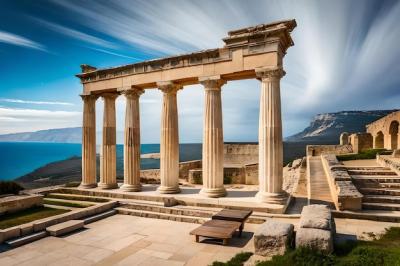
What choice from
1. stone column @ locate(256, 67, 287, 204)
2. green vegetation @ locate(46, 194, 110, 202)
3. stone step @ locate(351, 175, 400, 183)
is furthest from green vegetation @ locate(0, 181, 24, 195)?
stone step @ locate(351, 175, 400, 183)

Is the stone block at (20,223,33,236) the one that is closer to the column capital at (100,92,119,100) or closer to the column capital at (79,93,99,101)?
the column capital at (100,92,119,100)

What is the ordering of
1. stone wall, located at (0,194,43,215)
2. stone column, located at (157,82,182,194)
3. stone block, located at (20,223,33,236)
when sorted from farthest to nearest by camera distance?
stone column, located at (157,82,182,194) → stone wall, located at (0,194,43,215) → stone block, located at (20,223,33,236)

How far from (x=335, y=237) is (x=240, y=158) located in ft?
124

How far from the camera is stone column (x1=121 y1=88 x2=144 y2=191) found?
17.6m

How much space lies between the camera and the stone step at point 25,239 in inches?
392

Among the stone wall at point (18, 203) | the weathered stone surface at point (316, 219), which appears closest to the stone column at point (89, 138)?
the stone wall at point (18, 203)

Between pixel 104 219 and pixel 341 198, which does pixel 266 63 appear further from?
pixel 104 219

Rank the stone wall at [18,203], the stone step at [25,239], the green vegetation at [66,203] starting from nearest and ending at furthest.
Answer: the stone step at [25,239], the stone wall at [18,203], the green vegetation at [66,203]

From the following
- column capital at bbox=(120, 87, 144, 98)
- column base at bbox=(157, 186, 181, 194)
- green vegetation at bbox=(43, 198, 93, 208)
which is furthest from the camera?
column capital at bbox=(120, 87, 144, 98)

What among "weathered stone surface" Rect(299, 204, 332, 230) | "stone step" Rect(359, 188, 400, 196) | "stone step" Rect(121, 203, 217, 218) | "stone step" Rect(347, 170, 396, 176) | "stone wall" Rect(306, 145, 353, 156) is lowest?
"stone step" Rect(121, 203, 217, 218)

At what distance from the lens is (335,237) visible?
8.58 metres

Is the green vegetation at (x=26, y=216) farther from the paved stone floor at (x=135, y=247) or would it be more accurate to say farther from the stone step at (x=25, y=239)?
the paved stone floor at (x=135, y=247)

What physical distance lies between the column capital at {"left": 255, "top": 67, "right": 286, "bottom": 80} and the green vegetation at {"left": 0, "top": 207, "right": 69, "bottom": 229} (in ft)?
40.9

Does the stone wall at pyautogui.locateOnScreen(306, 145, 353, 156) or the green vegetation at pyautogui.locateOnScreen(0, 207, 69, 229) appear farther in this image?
the stone wall at pyautogui.locateOnScreen(306, 145, 353, 156)
